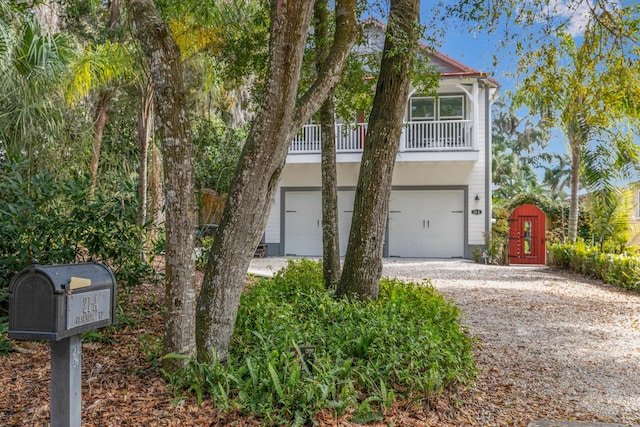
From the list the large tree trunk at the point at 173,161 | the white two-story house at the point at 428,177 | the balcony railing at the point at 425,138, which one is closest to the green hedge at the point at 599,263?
the white two-story house at the point at 428,177

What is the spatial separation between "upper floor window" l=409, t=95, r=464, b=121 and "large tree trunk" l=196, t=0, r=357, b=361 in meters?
13.8

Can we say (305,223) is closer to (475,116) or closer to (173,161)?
(475,116)

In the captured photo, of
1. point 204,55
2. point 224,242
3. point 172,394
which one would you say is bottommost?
point 172,394

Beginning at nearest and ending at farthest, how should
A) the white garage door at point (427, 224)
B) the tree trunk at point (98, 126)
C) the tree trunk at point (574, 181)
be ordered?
the tree trunk at point (98, 126) → the tree trunk at point (574, 181) → the white garage door at point (427, 224)

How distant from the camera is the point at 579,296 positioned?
9312mm

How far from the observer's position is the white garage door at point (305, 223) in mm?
17703

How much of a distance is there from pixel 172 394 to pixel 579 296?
817cm

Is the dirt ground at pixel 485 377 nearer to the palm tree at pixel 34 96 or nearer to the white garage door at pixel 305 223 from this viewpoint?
the palm tree at pixel 34 96

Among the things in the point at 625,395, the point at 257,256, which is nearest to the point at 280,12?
the point at 625,395

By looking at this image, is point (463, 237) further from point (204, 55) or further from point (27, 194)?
point (27, 194)

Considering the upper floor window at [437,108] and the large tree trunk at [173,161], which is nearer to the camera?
the large tree trunk at [173,161]

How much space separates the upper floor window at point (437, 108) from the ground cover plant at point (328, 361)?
12.1 meters

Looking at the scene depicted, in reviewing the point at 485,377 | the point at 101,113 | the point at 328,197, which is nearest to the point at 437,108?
the point at 101,113

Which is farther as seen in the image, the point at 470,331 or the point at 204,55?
the point at 204,55
